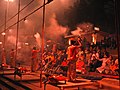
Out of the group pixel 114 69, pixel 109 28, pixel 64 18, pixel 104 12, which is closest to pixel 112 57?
pixel 114 69

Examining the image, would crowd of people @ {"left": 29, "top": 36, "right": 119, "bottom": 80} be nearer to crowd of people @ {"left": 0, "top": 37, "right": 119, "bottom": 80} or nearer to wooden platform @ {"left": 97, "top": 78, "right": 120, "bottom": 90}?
crowd of people @ {"left": 0, "top": 37, "right": 119, "bottom": 80}

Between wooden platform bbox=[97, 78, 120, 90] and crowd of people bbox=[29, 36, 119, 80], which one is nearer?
wooden platform bbox=[97, 78, 120, 90]

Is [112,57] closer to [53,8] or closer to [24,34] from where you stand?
[53,8]

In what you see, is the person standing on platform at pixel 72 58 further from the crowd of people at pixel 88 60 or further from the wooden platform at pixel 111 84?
the crowd of people at pixel 88 60

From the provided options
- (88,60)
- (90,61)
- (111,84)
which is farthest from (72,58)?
(88,60)

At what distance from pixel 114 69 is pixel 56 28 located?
20.2 m

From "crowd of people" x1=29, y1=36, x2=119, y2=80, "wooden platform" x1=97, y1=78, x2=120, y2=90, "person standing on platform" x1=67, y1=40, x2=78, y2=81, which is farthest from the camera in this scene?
"crowd of people" x1=29, y1=36, x2=119, y2=80

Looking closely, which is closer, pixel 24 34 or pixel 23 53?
pixel 23 53

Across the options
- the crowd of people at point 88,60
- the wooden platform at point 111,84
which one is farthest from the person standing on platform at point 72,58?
the crowd of people at point 88,60

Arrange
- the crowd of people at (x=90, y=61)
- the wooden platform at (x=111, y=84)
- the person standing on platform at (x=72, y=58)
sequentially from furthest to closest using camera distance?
the crowd of people at (x=90, y=61)
the person standing on platform at (x=72, y=58)
the wooden platform at (x=111, y=84)

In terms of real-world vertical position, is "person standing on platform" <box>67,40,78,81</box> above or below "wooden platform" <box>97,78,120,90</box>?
above

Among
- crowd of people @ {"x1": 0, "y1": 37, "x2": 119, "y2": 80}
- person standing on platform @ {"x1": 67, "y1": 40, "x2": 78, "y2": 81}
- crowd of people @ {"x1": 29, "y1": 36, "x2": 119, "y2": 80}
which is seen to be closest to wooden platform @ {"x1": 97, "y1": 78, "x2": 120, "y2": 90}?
person standing on platform @ {"x1": 67, "y1": 40, "x2": 78, "y2": 81}

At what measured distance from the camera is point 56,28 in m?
31.0

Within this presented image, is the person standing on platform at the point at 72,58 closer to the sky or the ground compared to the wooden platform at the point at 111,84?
closer to the sky
